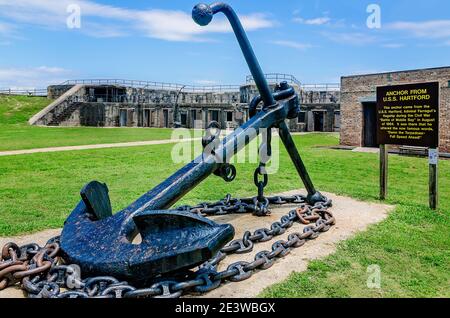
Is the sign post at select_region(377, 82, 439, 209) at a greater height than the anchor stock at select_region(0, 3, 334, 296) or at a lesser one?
greater

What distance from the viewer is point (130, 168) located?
36.3 feet

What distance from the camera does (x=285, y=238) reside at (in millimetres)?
4402

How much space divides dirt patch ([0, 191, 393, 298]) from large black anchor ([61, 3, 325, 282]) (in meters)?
0.48

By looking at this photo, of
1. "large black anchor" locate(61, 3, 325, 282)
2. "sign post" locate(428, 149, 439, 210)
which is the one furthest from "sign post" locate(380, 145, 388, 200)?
"large black anchor" locate(61, 3, 325, 282)

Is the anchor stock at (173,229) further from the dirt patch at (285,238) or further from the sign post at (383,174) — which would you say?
the sign post at (383,174)

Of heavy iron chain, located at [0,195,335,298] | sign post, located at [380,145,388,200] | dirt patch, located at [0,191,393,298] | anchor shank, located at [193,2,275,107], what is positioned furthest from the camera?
sign post, located at [380,145,388,200]

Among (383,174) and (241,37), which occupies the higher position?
(241,37)

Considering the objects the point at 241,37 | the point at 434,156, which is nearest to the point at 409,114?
the point at 434,156

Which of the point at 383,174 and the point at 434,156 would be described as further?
the point at 383,174

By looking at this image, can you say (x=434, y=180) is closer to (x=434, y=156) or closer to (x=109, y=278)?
(x=434, y=156)

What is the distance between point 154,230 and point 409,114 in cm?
Result: 507

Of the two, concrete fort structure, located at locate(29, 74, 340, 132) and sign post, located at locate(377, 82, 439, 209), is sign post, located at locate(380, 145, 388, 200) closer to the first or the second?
sign post, located at locate(377, 82, 439, 209)

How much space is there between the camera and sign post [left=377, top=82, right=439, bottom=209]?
6.18m
